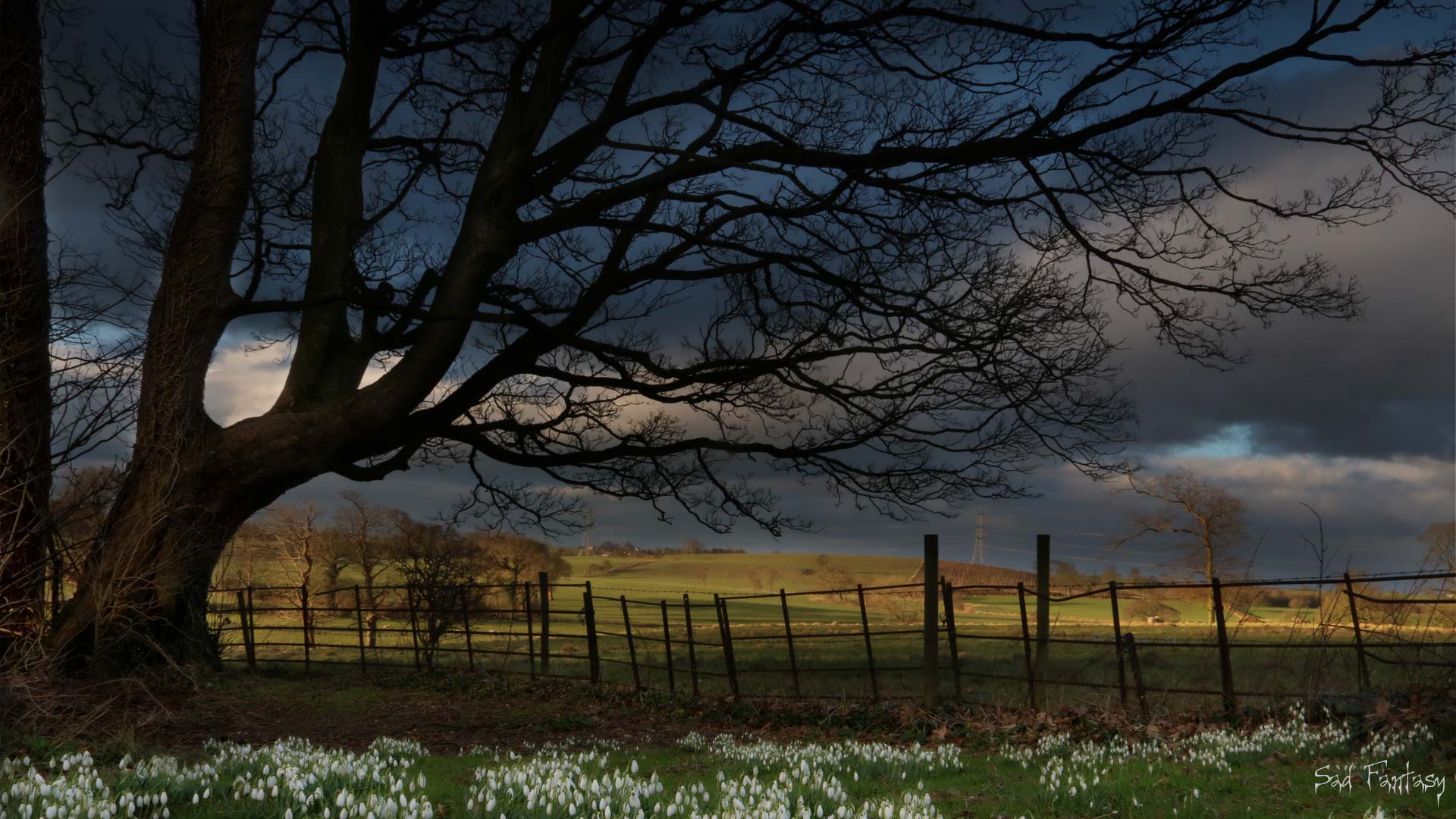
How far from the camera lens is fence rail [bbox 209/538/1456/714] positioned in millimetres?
11781

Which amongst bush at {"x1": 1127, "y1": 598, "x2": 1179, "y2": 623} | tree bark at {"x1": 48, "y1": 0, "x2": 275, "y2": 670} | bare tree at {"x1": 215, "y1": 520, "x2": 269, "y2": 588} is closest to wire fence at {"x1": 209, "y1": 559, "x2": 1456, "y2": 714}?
bare tree at {"x1": 215, "y1": 520, "x2": 269, "y2": 588}

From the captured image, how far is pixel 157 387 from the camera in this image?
12.7 m

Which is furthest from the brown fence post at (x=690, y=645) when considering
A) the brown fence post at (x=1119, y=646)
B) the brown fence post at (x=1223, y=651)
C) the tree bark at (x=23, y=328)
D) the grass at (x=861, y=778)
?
the tree bark at (x=23, y=328)

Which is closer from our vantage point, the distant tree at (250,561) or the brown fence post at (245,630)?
the brown fence post at (245,630)

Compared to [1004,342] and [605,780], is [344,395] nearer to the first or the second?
[1004,342]

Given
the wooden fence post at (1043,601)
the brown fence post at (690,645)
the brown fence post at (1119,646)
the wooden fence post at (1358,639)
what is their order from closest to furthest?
the wooden fence post at (1358,639) → the brown fence post at (1119,646) → the wooden fence post at (1043,601) → the brown fence post at (690,645)

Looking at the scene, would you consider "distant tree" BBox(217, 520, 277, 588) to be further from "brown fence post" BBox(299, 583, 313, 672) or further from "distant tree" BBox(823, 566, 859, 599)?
"distant tree" BBox(823, 566, 859, 599)

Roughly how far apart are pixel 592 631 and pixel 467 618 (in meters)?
2.85

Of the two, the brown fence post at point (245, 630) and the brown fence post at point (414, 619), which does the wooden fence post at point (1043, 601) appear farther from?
the brown fence post at point (245, 630)

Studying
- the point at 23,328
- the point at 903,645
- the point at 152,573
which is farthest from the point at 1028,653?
the point at 903,645

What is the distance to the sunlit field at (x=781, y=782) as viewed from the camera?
5.09 meters

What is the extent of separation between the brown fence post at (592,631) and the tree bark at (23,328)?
31.7 feet

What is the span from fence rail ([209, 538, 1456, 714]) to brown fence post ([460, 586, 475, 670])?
5cm

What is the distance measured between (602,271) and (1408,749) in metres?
12.5
